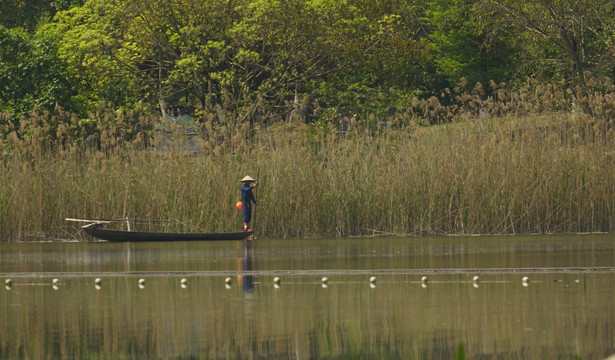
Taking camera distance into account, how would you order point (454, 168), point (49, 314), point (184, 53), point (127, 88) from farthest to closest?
point (127, 88) < point (184, 53) < point (454, 168) < point (49, 314)

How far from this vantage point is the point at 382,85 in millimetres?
40562

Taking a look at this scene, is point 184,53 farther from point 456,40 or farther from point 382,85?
point 456,40

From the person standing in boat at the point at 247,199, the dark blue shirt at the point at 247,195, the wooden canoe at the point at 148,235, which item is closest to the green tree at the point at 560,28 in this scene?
the person standing in boat at the point at 247,199

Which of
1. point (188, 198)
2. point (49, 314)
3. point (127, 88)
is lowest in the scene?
point (49, 314)

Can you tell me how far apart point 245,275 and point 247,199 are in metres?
6.54

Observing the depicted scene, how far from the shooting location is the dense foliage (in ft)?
115

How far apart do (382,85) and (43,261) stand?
2463 centimetres

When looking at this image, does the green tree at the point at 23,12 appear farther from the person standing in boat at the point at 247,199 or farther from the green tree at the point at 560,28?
the person standing in boat at the point at 247,199

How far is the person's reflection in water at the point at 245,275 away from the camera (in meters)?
12.3

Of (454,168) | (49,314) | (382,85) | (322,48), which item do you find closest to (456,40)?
(382,85)

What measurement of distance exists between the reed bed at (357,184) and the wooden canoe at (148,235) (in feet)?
3.40

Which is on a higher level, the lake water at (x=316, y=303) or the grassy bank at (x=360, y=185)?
the grassy bank at (x=360, y=185)

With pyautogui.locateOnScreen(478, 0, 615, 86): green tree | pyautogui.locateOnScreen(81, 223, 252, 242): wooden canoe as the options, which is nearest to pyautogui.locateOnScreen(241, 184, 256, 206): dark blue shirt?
pyautogui.locateOnScreen(81, 223, 252, 242): wooden canoe

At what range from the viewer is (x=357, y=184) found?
22.0 metres
